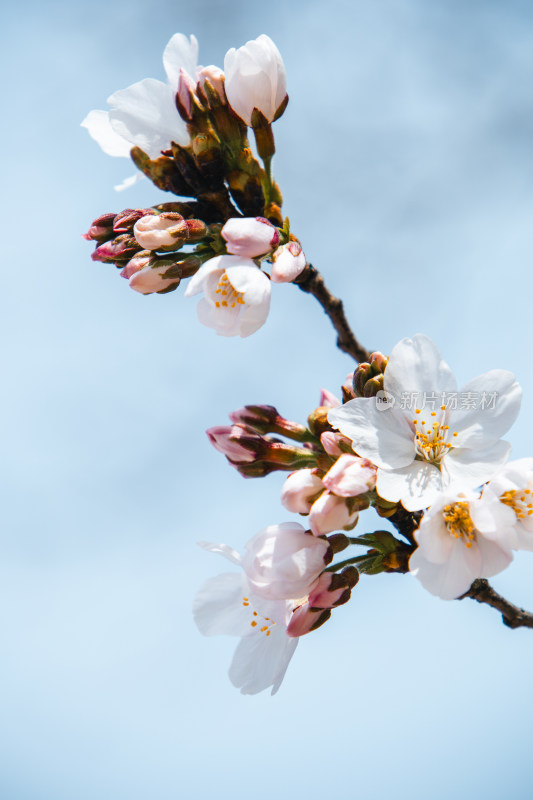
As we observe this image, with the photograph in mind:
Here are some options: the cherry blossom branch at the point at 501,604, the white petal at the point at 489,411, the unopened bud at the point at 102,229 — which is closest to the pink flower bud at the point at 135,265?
the unopened bud at the point at 102,229

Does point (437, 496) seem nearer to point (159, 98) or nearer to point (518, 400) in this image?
point (518, 400)

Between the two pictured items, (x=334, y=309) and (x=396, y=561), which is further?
(x=334, y=309)

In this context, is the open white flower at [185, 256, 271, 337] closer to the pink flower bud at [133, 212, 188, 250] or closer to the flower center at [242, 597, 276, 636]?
the pink flower bud at [133, 212, 188, 250]

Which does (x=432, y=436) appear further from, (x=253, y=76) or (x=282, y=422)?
(x=253, y=76)

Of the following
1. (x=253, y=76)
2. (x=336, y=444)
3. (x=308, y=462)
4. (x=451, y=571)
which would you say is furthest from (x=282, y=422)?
(x=253, y=76)

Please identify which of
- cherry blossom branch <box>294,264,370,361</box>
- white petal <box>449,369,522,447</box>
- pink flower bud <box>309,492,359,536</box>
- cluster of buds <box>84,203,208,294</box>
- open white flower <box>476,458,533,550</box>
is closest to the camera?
open white flower <box>476,458,533,550</box>

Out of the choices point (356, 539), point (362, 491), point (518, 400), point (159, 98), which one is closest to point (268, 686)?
point (356, 539)

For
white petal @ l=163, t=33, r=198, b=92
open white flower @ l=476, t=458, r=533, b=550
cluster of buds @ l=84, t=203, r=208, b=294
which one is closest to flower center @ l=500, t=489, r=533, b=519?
open white flower @ l=476, t=458, r=533, b=550

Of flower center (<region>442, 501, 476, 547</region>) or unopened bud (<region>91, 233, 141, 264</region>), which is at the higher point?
unopened bud (<region>91, 233, 141, 264</region>)
